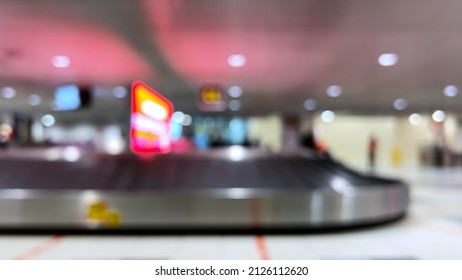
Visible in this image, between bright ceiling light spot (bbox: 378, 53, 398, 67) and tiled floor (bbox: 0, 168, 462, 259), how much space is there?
13.5ft

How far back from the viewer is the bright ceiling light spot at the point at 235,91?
1492 cm

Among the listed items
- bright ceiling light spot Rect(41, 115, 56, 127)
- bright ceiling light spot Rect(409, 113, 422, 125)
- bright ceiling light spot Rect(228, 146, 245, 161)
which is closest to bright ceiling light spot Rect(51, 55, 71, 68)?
bright ceiling light spot Rect(228, 146, 245, 161)

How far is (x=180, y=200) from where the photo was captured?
5.43 metres

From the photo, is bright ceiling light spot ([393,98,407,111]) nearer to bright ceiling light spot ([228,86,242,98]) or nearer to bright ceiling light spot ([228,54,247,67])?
bright ceiling light spot ([228,86,242,98])

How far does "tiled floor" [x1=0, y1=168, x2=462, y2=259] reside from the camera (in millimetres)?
4320

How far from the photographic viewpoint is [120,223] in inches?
212

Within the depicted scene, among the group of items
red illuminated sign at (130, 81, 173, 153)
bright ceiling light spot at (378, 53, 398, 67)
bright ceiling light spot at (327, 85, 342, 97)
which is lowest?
red illuminated sign at (130, 81, 173, 153)

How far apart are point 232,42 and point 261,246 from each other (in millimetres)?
4187

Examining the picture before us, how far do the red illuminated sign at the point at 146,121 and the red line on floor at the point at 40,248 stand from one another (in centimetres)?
212

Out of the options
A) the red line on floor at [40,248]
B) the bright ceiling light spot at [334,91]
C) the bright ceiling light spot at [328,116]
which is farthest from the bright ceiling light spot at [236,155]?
the bright ceiling light spot at [328,116]

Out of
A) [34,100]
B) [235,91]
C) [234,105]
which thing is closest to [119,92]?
[34,100]

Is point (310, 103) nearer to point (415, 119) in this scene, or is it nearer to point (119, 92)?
point (415, 119)

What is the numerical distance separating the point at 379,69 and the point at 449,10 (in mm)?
4963

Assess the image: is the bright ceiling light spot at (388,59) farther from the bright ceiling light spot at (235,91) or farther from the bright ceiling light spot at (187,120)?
the bright ceiling light spot at (187,120)
